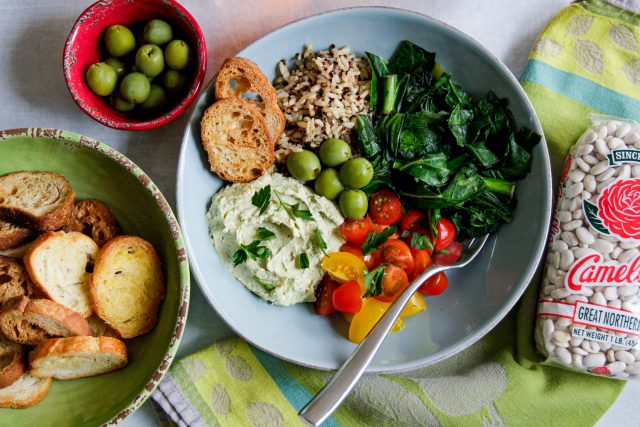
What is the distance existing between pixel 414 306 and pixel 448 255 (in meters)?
0.24

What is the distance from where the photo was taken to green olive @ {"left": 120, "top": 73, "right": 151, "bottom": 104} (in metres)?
2.13

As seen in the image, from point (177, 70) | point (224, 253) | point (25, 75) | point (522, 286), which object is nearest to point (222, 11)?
point (177, 70)

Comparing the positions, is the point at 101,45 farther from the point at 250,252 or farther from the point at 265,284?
the point at 265,284

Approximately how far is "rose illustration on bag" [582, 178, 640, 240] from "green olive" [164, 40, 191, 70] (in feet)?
5.42

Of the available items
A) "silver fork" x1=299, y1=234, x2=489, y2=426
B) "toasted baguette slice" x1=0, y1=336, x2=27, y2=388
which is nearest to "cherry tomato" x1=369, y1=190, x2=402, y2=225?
"silver fork" x1=299, y1=234, x2=489, y2=426

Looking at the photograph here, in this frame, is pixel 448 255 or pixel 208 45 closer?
pixel 448 255

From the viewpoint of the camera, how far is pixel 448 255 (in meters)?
2.25

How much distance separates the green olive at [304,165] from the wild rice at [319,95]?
0.05m

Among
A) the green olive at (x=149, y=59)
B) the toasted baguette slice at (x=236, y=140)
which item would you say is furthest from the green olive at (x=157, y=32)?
the toasted baguette slice at (x=236, y=140)

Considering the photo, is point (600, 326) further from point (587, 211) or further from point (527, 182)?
point (527, 182)

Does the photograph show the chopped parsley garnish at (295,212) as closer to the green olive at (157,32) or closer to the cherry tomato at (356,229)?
the cherry tomato at (356,229)

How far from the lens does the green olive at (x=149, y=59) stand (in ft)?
7.07

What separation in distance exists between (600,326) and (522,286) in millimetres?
320

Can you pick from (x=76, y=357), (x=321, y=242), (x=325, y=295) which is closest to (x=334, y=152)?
(x=321, y=242)
